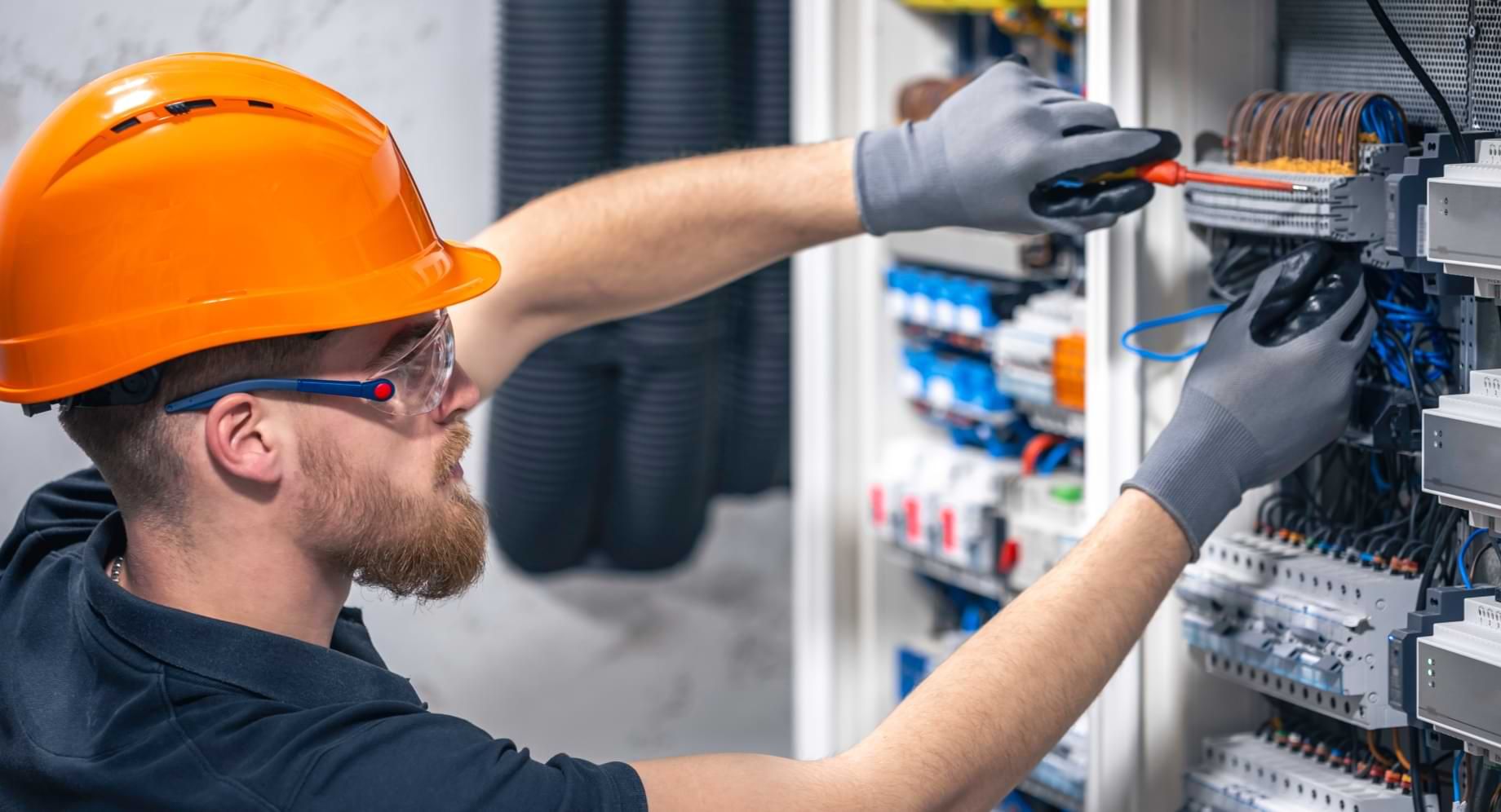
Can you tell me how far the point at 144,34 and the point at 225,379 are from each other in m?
1.34

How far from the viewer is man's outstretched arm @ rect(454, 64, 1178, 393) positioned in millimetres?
1277

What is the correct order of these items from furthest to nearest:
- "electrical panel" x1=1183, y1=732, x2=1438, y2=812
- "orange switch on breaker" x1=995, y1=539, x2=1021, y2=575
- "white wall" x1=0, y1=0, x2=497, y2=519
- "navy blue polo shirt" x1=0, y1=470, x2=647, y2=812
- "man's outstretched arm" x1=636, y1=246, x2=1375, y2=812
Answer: "white wall" x1=0, y1=0, x2=497, y2=519
"orange switch on breaker" x1=995, y1=539, x2=1021, y2=575
"electrical panel" x1=1183, y1=732, x2=1438, y2=812
"man's outstretched arm" x1=636, y1=246, x2=1375, y2=812
"navy blue polo shirt" x1=0, y1=470, x2=647, y2=812

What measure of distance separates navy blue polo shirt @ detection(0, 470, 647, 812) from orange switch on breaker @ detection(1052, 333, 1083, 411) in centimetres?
82

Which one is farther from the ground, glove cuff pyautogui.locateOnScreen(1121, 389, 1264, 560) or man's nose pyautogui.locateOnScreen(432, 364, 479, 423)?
man's nose pyautogui.locateOnScreen(432, 364, 479, 423)

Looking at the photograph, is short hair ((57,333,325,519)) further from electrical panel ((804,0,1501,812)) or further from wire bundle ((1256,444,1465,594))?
wire bundle ((1256,444,1465,594))

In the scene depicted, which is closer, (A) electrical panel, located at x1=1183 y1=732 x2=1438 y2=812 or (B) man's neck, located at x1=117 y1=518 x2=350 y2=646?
(B) man's neck, located at x1=117 y1=518 x2=350 y2=646

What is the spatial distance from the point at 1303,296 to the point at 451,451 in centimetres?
71

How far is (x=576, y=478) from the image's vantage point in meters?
2.43

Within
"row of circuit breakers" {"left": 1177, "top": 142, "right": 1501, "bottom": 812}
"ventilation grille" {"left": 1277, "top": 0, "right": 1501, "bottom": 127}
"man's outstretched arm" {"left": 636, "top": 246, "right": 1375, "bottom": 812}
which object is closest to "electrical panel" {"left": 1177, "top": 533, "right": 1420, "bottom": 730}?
"row of circuit breakers" {"left": 1177, "top": 142, "right": 1501, "bottom": 812}

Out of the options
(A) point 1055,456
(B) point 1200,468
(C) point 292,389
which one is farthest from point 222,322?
(A) point 1055,456

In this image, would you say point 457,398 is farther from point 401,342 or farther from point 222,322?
point 222,322

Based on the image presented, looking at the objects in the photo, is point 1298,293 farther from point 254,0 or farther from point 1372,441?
point 254,0

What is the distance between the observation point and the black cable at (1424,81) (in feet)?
3.90

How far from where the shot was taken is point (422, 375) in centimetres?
116
